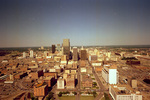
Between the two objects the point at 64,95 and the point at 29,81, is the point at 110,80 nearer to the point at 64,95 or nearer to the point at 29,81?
the point at 64,95

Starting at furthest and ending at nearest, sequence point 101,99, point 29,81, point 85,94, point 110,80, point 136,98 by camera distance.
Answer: point 29,81
point 110,80
point 85,94
point 101,99
point 136,98

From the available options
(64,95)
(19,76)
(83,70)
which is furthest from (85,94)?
(19,76)

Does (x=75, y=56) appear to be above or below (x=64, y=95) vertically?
above

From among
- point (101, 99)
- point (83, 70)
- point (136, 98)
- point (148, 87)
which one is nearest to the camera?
point (136, 98)

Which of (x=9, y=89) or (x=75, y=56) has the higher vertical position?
(x=75, y=56)

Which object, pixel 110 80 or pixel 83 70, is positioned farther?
pixel 83 70

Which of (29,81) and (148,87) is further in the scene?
(29,81)

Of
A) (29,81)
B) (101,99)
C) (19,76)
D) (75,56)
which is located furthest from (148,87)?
(75,56)

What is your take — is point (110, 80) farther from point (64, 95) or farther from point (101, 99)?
point (64, 95)

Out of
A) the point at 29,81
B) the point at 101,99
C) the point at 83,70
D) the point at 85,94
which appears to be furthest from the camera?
the point at 83,70
